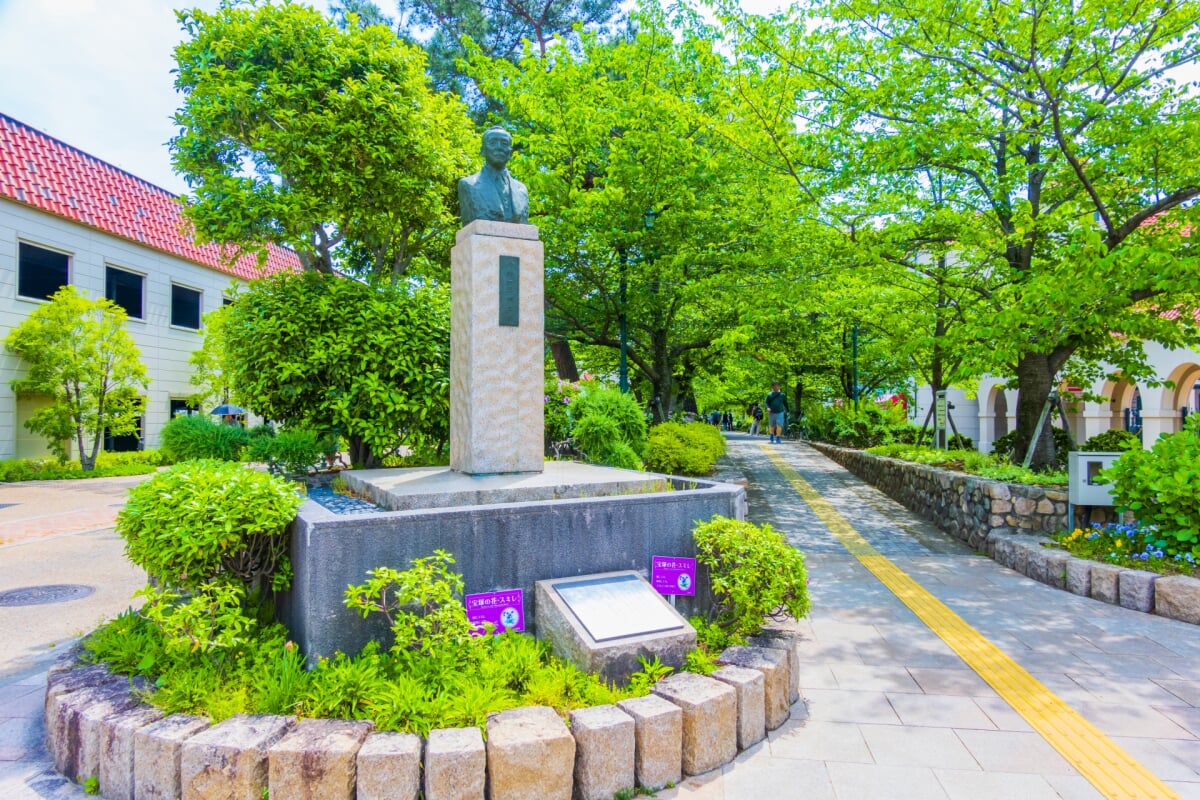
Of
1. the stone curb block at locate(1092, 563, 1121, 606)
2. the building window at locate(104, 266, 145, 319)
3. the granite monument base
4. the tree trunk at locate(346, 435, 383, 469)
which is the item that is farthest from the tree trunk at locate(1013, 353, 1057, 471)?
the building window at locate(104, 266, 145, 319)

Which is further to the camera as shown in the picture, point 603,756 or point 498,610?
point 498,610

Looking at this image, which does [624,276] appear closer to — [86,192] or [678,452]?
[678,452]

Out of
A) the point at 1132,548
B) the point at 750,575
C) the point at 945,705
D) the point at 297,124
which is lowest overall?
the point at 945,705

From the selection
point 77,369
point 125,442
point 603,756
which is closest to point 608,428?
point 603,756

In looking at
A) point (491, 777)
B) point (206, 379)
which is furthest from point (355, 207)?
point (206, 379)

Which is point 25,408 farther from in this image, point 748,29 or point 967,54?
point 967,54

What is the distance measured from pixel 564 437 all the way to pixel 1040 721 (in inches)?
289

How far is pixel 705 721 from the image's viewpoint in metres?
3.24

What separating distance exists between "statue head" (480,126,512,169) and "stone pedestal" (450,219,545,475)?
62cm

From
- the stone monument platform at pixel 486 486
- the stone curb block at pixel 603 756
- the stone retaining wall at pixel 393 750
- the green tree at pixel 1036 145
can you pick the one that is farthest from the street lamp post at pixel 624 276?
the stone curb block at pixel 603 756

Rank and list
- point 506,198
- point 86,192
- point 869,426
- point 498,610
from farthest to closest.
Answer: point 869,426 < point 86,192 < point 506,198 < point 498,610

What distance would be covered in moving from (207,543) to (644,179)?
8.97 metres

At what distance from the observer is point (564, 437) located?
10.3 metres

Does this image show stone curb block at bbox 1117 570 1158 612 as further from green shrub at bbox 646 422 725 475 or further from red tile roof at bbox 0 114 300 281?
red tile roof at bbox 0 114 300 281
